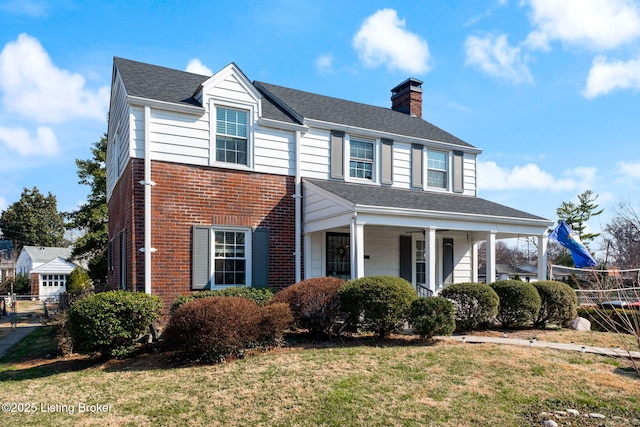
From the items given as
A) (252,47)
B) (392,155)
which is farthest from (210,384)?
(392,155)

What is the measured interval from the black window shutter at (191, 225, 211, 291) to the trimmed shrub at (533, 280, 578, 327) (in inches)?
323

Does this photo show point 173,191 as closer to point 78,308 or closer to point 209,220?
point 209,220

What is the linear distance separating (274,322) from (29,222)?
56.5 m

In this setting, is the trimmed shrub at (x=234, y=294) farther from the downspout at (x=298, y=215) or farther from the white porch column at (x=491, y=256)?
the white porch column at (x=491, y=256)

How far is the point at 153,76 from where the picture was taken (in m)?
12.7

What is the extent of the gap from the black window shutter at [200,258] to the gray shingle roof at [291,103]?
3.26 metres

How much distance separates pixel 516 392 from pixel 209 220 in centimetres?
797

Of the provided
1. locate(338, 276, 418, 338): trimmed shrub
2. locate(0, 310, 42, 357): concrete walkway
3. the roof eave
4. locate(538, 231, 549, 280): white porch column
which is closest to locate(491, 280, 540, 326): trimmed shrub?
locate(338, 276, 418, 338): trimmed shrub

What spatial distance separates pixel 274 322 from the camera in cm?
823

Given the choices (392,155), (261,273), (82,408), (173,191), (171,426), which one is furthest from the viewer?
(392,155)

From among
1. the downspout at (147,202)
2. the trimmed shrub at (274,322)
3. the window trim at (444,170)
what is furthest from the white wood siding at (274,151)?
the window trim at (444,170)

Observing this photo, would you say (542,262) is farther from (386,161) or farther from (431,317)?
(431,317)

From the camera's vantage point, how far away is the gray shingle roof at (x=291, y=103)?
38.3ft

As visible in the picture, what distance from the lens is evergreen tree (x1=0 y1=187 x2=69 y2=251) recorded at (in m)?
53.6
